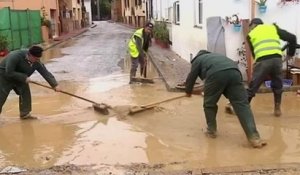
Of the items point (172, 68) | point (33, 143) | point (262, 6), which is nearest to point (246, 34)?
point (262, 6)

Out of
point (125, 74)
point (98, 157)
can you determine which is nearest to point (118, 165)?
point (98, 157)

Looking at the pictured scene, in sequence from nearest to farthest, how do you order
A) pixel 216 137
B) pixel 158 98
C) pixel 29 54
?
pixel 216 137, pixel 29 54, pixel 158 98

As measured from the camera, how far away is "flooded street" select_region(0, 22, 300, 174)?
6082 millimetres

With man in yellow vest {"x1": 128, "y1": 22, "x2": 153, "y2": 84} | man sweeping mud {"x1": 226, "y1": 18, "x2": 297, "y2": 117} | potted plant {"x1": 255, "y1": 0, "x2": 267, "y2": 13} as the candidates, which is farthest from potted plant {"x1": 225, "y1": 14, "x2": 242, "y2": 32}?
man sweeping mud {"x1": 226, "y1": 18, "x2": 297, "y2": 117}

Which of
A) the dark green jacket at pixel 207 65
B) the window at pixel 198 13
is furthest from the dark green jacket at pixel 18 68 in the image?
the window at pixel 198 13

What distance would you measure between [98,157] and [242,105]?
6.50 feet

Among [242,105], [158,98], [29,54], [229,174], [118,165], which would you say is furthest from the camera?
[158,98]

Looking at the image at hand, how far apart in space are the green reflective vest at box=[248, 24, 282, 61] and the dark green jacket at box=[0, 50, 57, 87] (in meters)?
3.42

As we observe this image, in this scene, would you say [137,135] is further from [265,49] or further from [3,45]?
[3,45]

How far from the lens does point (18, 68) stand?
823 cm

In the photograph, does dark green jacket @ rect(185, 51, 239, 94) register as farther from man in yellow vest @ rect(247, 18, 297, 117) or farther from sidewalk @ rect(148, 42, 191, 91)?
sidewalk @ rect(148, 42, 191, 91)

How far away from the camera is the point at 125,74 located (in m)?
14.2

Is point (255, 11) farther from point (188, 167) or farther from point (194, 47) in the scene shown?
point (188, 167)

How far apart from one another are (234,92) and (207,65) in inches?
19.8
